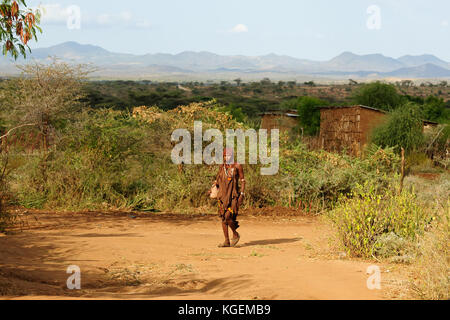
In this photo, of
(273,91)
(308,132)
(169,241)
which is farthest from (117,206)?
(273,91)

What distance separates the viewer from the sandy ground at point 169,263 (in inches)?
240

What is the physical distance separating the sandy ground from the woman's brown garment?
1.81 ft

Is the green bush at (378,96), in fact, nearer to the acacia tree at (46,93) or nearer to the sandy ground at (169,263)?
the acacia tree at (46,93)

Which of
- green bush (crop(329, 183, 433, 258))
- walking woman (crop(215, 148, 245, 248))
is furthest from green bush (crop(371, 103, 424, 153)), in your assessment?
green bush (crop(329, 183, 433, 258))

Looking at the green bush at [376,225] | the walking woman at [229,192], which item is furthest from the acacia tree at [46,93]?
the green bush at [376,225]

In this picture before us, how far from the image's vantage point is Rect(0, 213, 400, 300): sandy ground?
20.0 ft

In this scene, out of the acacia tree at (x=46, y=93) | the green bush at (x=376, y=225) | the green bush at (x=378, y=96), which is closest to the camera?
the green bush at (x=376, y=225)

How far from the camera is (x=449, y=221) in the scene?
650 centimetres

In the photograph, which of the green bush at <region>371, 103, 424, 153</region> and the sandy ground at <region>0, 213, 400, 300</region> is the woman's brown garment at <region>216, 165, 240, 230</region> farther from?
the green bush at <region>371, 103, 424, 153</region>

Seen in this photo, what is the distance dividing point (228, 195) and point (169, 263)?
1.82 meters

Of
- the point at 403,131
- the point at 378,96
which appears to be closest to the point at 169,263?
the point at 403,131

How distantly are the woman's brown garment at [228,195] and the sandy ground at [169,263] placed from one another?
1.81 ft
